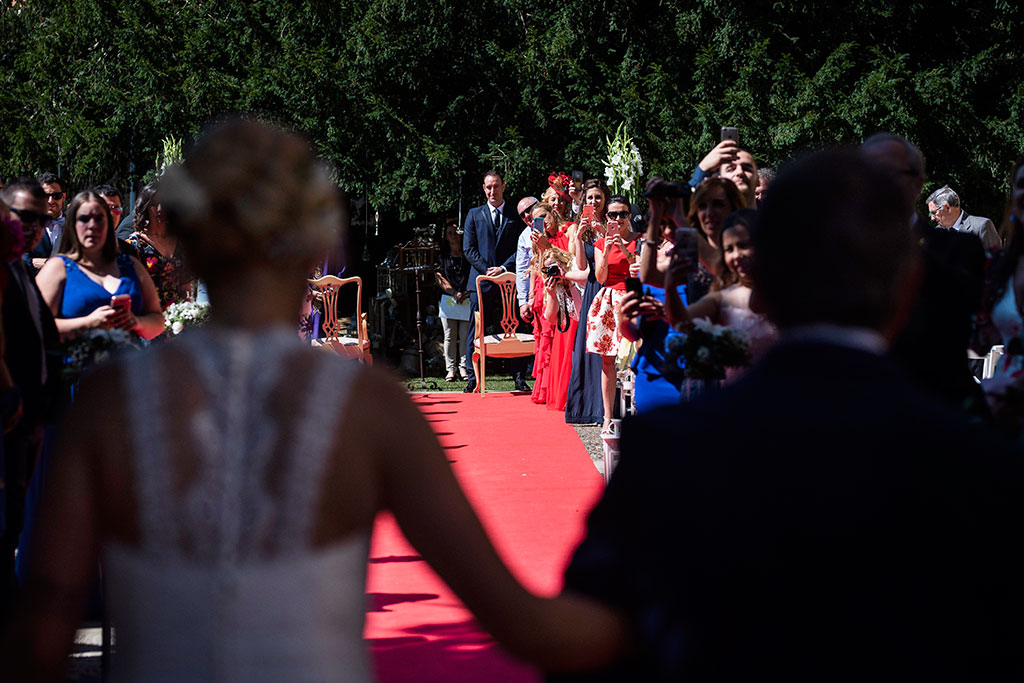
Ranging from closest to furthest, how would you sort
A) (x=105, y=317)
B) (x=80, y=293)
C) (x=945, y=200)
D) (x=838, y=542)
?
(x=838, y=542) < (x=105, y=317) < (x=80, y=293) < (x=945, y=200)

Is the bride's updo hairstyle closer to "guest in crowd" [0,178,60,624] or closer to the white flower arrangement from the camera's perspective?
"guest in crowd" [0,178,60,624]

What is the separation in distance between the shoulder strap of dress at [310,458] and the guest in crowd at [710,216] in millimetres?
3455

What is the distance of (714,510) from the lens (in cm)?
140

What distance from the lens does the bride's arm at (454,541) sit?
1543 millimetres

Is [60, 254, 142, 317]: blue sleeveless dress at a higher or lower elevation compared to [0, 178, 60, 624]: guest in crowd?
higher

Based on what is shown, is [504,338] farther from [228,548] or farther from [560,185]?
[228,548]

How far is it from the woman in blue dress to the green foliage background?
610 cm

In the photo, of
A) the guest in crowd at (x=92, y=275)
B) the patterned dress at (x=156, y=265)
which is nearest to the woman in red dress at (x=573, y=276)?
the patterned dress at (x=156, y=265)

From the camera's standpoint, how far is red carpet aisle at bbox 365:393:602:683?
4.34 metres

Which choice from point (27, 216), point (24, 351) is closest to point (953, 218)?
point (27, 216)

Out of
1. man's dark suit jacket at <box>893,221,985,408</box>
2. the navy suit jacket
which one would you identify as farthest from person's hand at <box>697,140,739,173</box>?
the navy suit jacket

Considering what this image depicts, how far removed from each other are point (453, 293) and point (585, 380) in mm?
4399

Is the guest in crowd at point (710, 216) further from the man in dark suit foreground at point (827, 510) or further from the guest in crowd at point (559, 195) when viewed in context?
the guest in crowd at point (559, 195)

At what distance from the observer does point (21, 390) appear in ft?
13.5
